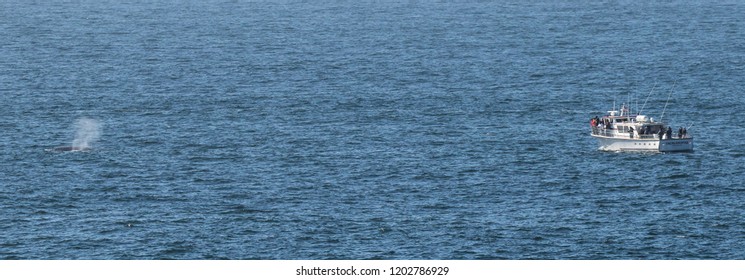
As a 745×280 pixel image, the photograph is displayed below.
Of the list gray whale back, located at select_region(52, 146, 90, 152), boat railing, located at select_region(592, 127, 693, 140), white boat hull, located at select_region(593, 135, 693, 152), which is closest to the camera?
white boat hull, located at select_region(593, 135, 693, 152)

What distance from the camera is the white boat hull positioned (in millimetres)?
159250

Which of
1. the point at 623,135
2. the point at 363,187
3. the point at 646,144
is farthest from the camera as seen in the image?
the point at 623,135

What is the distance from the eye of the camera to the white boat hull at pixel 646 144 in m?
159

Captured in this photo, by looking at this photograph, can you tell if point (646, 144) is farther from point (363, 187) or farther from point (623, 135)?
point (363, 187)

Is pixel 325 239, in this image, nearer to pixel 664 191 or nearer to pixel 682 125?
pixel 664 191

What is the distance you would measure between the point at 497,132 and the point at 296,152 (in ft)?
94.2

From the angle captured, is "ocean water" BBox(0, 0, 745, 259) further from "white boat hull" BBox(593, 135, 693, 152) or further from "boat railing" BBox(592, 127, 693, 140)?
"boat railing" BBox(592, 127, 693, 140)

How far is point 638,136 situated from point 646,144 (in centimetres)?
143

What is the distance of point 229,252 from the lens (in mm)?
108125

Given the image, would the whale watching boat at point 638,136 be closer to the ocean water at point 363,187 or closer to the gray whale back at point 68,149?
the ocean water at point 363,187

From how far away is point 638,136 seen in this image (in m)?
162

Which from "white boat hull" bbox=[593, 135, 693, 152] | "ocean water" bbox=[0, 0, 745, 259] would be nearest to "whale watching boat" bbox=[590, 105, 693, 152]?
"white boat hull" bbox=[593, 135, 693, 152]

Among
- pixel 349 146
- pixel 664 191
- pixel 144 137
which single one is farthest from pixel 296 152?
pixel 664 191

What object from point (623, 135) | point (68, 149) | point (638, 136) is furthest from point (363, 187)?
point (68, 149)
